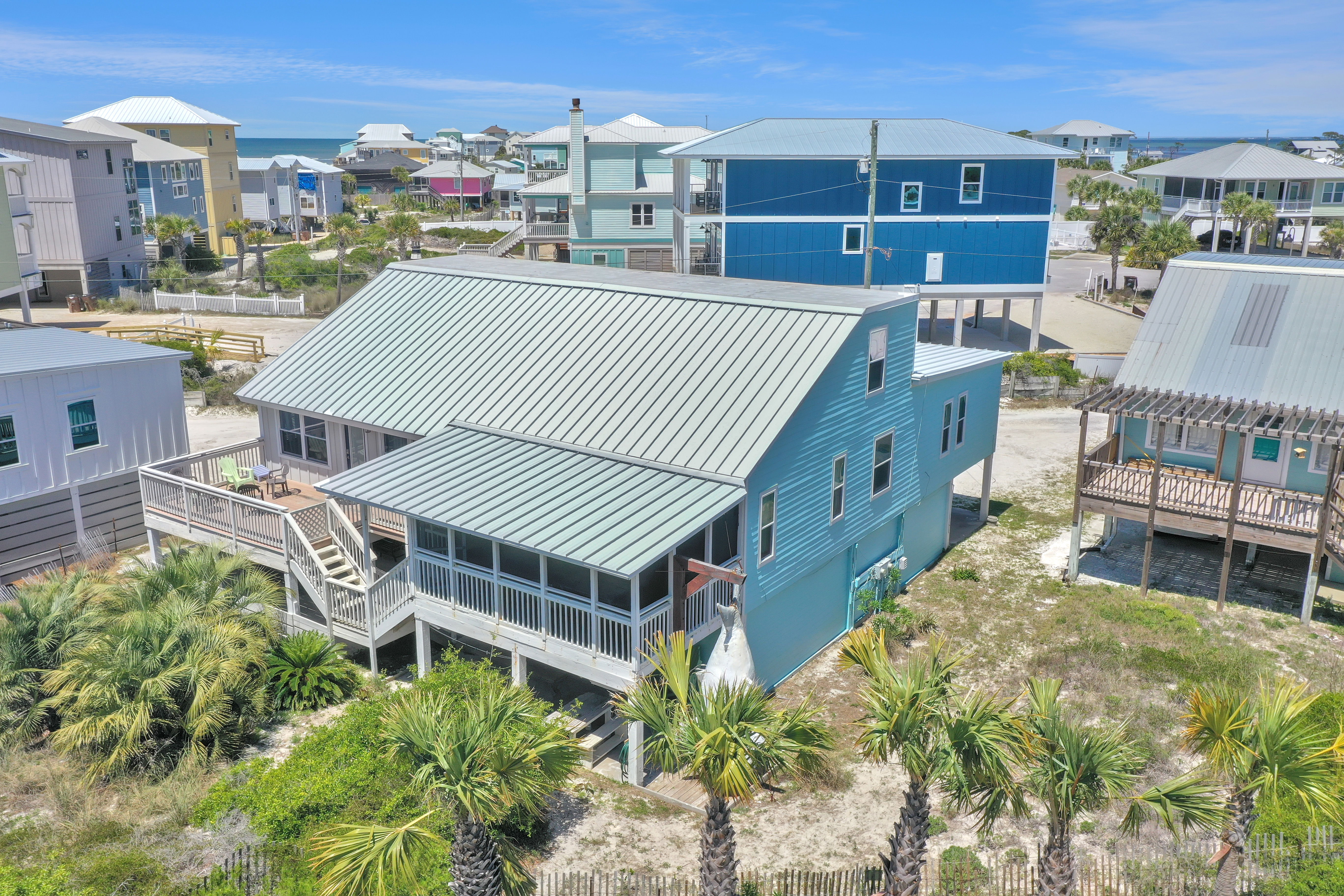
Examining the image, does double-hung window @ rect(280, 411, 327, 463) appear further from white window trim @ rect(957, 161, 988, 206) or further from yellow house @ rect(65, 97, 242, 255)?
yellow house @ rect(65, 97, 242, 255)

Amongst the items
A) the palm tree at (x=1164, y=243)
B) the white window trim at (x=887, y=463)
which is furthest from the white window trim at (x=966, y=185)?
the white window trim at (x=887, y=463)

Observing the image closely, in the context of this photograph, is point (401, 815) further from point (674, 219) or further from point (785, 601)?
point (674, 219)

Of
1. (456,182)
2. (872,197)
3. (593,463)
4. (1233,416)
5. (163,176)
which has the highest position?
(456,182)

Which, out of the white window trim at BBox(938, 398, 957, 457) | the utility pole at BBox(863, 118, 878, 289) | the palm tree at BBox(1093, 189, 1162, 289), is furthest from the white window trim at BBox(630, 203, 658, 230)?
the white window trim at BBox(938, 398, 957, 457)

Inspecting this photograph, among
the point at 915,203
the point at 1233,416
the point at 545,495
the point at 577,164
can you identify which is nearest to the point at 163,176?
the point at 577,164

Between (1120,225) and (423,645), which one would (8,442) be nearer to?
(423,645)

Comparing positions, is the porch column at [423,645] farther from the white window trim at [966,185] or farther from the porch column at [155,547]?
the white window trim at [966,185]

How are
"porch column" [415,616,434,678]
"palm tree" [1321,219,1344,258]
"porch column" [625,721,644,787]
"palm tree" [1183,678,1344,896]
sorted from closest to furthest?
"palm tree" [1183,678,1344,896] < "porch column" [625,721,644,787] < "porch column" [415,616,434,678] < "palm tree" [1321,219,1344,258]
